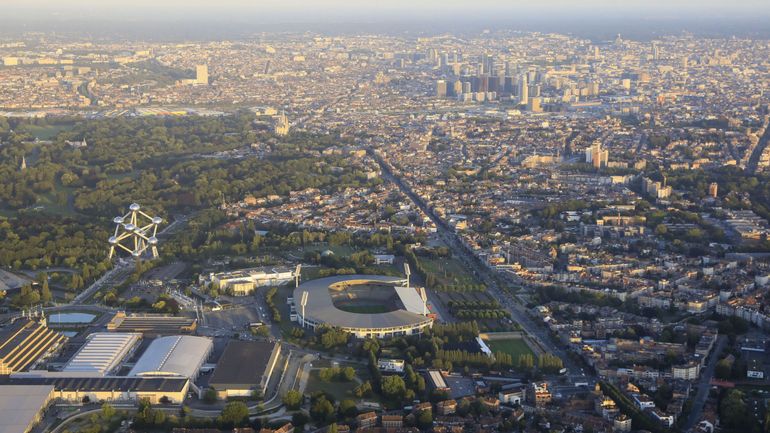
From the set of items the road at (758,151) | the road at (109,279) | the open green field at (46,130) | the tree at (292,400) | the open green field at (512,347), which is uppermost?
the tree at (292,400)

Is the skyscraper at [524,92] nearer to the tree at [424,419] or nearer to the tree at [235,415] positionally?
the tree at [424,419]

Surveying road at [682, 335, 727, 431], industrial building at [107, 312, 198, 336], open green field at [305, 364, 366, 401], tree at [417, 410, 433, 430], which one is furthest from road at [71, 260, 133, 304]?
road at [682, 335, 727, 431]

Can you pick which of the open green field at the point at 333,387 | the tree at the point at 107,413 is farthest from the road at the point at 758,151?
the tree at the point at 107,413

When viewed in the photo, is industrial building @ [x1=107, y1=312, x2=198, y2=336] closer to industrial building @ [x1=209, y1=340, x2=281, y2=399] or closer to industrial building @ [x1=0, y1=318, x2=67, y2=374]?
industrial building @ [x1=0, y1=318, x2=67, y2=374]

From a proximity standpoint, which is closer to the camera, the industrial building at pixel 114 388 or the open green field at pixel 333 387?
the industrial building at pixel 114 388

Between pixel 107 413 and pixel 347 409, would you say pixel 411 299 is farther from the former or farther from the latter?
pixel 107 413
